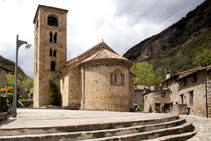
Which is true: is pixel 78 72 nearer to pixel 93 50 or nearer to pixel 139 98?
pixel 93 50

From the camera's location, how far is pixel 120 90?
902 inches

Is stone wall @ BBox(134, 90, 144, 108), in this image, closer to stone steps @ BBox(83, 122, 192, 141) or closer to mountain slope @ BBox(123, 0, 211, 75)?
mountain slope @ BBox(123, 0, 211, 75)

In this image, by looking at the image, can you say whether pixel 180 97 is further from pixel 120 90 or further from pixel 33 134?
pixel 33 134

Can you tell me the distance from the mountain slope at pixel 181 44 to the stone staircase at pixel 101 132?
52.6 meters

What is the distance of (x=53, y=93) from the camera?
29.0 metres

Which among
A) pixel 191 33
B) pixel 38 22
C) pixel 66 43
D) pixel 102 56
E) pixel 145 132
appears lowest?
pixel 145 132

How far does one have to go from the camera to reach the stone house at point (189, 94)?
68.0 feet

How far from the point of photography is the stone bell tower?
101 ft

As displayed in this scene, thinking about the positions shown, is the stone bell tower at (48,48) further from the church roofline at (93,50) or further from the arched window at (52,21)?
the church roofline at (93,50)

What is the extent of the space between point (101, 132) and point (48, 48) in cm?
2691

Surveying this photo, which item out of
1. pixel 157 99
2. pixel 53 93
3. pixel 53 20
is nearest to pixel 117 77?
pixel 53 93

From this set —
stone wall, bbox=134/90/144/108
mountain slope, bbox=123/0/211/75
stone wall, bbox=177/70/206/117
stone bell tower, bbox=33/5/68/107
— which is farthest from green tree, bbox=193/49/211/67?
stone bell tower, bbox=33/5/68/107

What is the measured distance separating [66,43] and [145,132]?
1069 inches

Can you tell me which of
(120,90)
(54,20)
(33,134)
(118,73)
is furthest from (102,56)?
(33,134)
